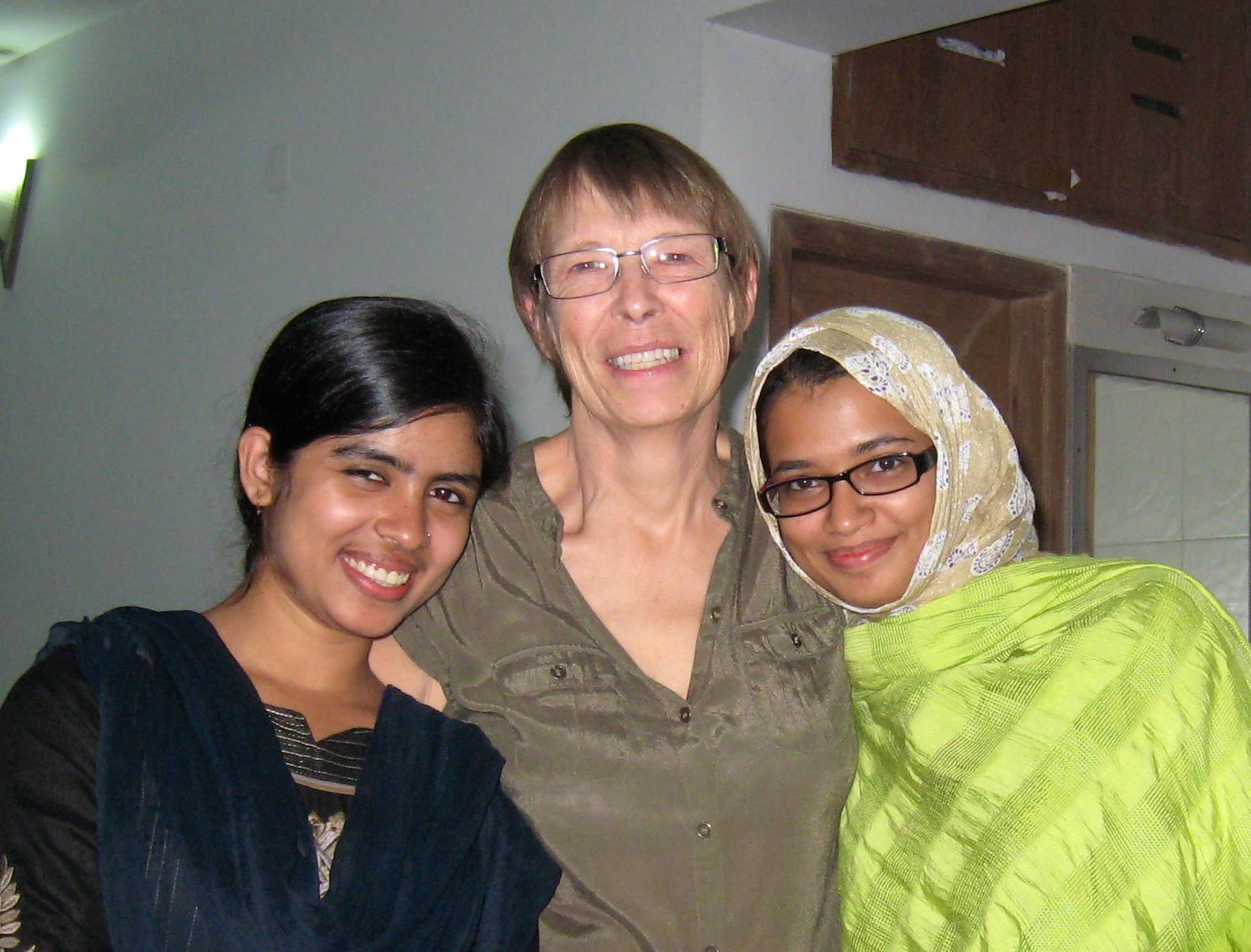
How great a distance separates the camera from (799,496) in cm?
164

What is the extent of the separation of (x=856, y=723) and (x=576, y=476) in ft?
1.59

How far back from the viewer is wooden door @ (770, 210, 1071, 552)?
2963 millimetres

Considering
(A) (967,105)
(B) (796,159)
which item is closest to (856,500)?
(B) (796,159)

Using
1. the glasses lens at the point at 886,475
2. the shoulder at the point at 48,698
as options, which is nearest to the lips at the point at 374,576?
the shoulder at the point at 48,698

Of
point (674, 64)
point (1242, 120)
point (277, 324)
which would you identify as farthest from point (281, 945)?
point (1242, 120)

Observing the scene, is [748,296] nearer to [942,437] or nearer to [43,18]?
[942,437]

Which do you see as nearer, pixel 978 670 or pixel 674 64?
pixel 978 670

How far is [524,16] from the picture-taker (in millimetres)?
2988

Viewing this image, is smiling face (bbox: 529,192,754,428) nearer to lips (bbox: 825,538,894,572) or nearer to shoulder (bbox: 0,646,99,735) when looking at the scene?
lips (bbox: 825,538,894,572)

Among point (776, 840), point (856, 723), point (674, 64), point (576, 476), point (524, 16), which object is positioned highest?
point (524, 16)

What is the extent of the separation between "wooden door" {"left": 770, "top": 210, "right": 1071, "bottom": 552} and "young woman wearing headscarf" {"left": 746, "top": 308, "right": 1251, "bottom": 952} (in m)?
1.25

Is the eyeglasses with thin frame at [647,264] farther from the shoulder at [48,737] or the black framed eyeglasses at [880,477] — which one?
the shoulder at [48,737]

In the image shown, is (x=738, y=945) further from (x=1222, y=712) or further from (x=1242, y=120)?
(x=1242, y=120)

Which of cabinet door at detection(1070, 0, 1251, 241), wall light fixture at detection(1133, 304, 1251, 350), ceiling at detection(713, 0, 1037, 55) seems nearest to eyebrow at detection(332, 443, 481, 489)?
ceiling at detection(713, 0, 1037, 55)
